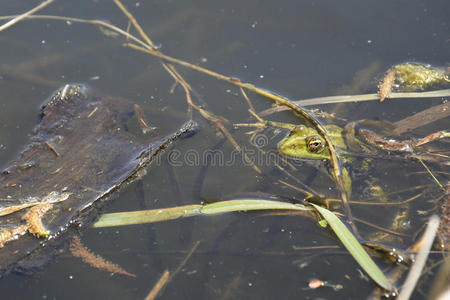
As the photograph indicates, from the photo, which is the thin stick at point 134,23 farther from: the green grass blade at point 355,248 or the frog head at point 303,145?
the green grass blade at point 355,248

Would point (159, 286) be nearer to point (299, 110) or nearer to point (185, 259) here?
point (185, 259)

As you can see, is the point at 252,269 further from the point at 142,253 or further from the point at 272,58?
the point at 272,58

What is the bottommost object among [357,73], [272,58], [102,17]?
[357,73]

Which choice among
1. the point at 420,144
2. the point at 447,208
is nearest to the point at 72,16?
the point at 420,144

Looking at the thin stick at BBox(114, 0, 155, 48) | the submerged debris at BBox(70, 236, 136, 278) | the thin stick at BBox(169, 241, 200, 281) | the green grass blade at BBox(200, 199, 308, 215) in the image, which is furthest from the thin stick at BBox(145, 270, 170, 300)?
the thin stick at BBox(114, 0, 155, 48)

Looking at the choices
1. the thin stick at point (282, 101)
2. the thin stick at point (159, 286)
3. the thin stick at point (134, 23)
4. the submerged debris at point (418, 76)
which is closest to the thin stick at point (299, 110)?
the thin stick at point (282, 101)

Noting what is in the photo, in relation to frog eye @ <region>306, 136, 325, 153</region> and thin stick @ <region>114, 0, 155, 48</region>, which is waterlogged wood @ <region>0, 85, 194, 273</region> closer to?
→ thin stick @ <region>114, 0, 155, 48</region>
